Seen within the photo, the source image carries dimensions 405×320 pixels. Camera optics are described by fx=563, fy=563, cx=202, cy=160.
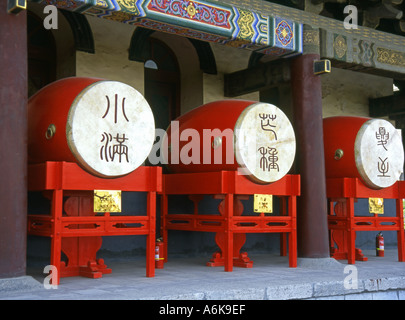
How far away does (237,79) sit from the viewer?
7.32 m

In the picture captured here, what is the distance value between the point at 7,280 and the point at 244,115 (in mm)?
2629

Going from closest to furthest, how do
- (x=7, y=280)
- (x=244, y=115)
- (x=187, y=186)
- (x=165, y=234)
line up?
(x=7, y=280) < (x=244, y=115) < (x=187, y=186) < (x=165, y=234)

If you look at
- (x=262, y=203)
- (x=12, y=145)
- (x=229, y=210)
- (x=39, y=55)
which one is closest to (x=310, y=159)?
(x=262, y=203)

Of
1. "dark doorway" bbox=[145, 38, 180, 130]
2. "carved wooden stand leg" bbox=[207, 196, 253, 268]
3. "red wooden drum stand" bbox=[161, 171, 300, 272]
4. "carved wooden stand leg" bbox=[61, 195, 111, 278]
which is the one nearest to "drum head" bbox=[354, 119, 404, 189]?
"red wooden drum stand" bbox=[161, 171, 300, 272]

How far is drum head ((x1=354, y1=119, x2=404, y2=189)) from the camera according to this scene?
6352 millimetres

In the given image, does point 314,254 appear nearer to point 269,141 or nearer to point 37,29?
point 269,141

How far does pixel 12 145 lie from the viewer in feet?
13.5

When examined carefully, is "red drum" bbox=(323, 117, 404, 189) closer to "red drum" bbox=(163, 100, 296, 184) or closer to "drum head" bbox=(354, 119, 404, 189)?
"drum head" bbox=(354, 119, 404, 189)

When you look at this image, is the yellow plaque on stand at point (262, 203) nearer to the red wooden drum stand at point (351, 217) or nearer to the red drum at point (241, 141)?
the red drum at point (241, 141)

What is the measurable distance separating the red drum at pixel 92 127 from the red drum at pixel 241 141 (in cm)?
90

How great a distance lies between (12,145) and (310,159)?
3.18 m

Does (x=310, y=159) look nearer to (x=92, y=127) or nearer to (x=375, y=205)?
(x=375, y=205)
